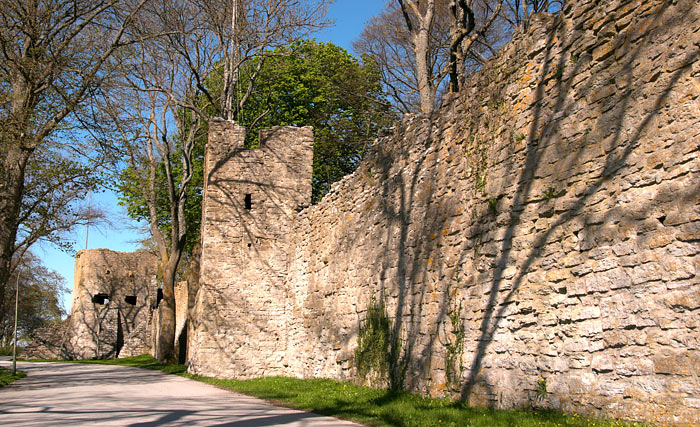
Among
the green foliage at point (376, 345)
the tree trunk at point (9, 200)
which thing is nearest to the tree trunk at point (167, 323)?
the tree trunk at point (9, 200)

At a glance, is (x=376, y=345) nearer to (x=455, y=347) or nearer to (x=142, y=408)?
(x=455, y=347)

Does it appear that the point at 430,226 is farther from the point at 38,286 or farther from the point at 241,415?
the point at 38,286

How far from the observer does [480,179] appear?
296 inches

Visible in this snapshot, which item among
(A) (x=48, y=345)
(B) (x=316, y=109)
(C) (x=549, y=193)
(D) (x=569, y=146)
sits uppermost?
(B) (x=316, y=109)

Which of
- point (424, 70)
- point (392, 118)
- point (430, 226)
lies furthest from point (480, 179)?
point (392, 118)

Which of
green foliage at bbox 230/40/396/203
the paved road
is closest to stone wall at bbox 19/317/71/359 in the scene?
green foliage at bbox 230/40/396/203

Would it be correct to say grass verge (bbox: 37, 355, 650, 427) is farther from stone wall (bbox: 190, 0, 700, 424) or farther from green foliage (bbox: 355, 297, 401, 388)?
green foliage (bbox: 355, 297, 401, 388)

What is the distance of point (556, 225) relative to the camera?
19.7 ft

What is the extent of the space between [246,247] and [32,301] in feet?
127

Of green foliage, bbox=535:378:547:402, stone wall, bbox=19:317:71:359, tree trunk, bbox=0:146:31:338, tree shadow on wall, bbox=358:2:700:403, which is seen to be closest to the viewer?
tree shadow on wall, bbox=358:2:700:403

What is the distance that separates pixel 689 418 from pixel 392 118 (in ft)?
65.9

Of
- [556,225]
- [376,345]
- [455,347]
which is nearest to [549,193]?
[556,225]

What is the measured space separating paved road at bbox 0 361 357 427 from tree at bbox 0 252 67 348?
106 feet

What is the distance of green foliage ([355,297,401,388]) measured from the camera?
9.37m
